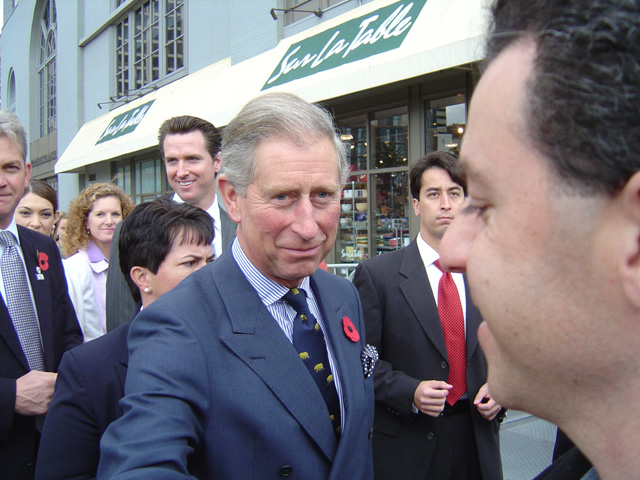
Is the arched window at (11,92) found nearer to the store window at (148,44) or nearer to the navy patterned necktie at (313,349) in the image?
the store window at (148,44)

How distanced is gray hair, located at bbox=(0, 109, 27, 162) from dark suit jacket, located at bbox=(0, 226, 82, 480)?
0.49 metres

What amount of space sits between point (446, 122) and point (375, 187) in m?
1.82

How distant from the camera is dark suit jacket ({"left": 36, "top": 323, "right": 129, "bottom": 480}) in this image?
1516mm

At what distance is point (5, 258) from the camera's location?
7.88 ft

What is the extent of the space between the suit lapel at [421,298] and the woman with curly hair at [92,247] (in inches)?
89.3

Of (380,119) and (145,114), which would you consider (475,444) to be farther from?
(145,114)

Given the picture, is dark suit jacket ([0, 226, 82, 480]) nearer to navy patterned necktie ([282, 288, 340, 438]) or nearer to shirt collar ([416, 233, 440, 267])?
navy patterned necktie ([282, 288, 340, 438])

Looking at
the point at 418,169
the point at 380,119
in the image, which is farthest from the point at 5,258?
the point at 380,119

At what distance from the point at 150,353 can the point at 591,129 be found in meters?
1.10

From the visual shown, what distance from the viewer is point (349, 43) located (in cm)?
740

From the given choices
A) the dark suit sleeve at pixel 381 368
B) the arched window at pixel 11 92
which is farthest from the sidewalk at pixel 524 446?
the arched window at pixel 11 92

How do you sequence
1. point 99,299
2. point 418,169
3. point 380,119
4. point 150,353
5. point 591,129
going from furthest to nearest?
point 380,119
point 99,299
point 418,169
point 150,353
point 591,129

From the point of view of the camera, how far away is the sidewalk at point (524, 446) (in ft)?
11.9

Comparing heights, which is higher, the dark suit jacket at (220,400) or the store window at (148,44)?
the store window at (148,44)
